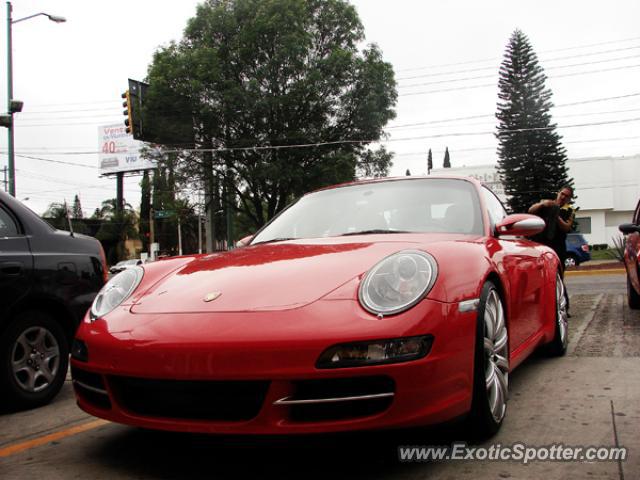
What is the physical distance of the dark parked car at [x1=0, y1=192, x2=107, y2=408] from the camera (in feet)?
12.0

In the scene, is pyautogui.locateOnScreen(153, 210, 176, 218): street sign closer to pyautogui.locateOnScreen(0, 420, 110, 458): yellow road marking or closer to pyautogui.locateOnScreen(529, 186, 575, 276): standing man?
pyautogui.locateOnScreen(529, 186, 575, 276): standing man

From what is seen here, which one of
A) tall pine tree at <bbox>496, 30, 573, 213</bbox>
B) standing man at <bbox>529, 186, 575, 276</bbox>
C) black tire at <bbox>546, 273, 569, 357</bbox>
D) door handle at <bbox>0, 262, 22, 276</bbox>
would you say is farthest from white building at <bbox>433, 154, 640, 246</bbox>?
door handle at <bbox>0, 262, 22, 276</bbox>

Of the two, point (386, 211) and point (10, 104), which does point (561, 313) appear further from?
point (10, 104)

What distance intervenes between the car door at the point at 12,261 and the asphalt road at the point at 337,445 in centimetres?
70

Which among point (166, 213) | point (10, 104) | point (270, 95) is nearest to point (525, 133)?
point (270, 95)

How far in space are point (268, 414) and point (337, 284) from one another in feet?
1.94

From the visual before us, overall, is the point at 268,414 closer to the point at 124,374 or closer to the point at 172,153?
the point at 124,374

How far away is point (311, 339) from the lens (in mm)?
2164

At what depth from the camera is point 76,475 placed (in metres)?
2.47

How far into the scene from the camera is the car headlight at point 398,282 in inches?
91.2

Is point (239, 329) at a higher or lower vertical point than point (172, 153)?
lower

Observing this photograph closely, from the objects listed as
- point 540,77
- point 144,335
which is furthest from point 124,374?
point 540,77

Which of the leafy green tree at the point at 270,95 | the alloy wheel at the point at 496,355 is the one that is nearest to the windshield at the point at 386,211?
the alloy wheel at the point at 496,355

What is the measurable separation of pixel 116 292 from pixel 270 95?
73.9ft
